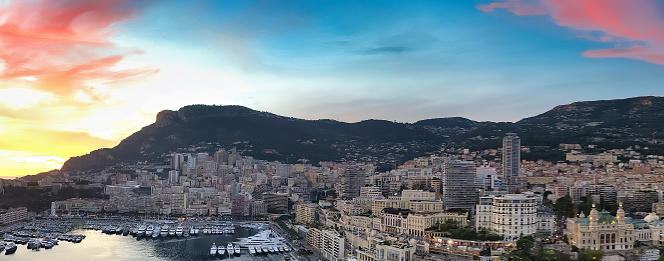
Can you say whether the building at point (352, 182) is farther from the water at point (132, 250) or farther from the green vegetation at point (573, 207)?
the green vegetation at point (573, 207)

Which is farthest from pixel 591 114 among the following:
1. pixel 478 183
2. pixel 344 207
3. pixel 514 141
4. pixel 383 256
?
pixel 383 256

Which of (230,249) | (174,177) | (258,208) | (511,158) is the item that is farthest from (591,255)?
(174,177)

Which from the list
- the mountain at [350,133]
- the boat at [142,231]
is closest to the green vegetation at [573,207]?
the boat at [142,231]

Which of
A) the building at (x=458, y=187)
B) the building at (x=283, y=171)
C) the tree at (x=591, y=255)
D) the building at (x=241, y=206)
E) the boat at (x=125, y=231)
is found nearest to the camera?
the tree at (x=591, y=255)

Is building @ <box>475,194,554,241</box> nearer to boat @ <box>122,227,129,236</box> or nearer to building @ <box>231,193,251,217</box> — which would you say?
boat @ <box>122,227,129,236</box>

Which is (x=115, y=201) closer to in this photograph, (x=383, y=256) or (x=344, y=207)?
(x=344, y=207)

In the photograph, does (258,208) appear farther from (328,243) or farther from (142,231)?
(328,243)
